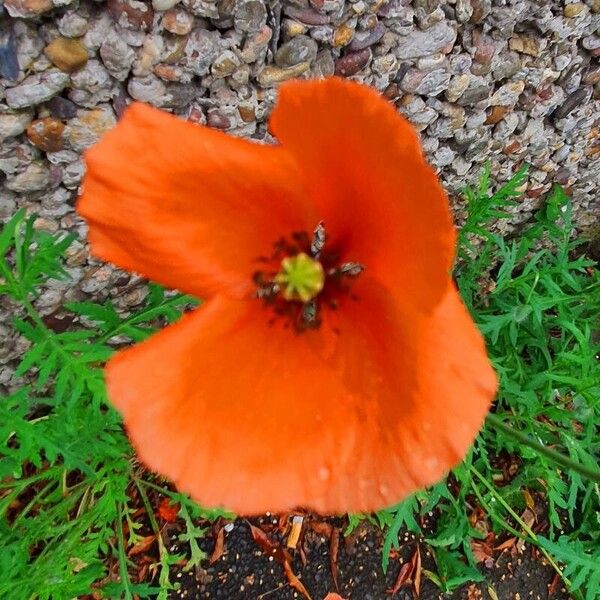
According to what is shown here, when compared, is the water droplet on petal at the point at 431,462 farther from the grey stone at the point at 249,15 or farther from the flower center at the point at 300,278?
the grey stone at the point at 249,15

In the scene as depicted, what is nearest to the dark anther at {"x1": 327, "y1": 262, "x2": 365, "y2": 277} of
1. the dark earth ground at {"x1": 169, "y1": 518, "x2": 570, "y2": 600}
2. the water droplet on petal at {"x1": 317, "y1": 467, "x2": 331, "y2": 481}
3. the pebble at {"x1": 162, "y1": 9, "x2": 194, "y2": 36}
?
the water droplet on petal at {"x1": 317, "y1": 467, "x2": 331, "y2": 481}

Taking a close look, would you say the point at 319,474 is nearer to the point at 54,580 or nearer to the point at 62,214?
the point at 54,580

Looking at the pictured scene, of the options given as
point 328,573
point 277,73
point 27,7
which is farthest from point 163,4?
point 328,573

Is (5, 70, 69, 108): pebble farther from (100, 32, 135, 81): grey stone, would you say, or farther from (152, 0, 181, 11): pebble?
(152, 0, 181, 11): pebble

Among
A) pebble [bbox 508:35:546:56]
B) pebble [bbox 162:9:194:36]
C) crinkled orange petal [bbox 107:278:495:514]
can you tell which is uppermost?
pebble [bbox 162:9:194:36]

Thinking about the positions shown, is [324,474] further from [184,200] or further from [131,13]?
[131,13]

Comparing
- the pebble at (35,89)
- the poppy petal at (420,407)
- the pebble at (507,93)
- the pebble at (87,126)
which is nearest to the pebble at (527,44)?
the pebble at (507,93)
